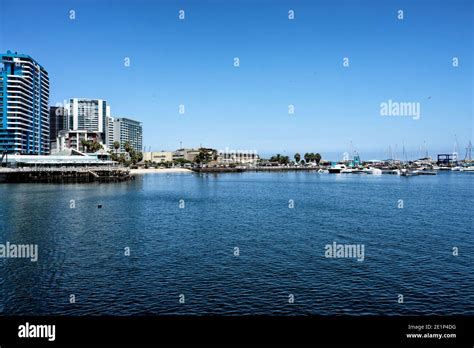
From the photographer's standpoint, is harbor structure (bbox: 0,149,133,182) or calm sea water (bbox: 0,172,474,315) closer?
calm sea water (bbox: 0,172,474,315)

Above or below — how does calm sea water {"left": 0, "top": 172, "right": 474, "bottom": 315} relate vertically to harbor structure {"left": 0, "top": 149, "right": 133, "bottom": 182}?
below

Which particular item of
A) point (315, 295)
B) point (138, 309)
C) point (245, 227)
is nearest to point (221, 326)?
point (138, 309)

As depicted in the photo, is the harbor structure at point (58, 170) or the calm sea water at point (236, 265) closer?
the calm sea water at point (236, 265)

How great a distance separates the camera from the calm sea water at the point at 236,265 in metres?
25.0

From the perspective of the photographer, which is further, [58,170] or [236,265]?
[58,170]

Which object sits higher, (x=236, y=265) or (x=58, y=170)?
(x=58, y=170)

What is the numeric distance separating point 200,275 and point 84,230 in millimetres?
24167

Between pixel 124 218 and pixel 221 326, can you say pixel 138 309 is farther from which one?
pixel 124 218

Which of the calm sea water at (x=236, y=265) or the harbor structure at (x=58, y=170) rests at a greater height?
the harbor structure at (x=58, y=170)

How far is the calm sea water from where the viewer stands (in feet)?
82.1

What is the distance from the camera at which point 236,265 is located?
3362cm

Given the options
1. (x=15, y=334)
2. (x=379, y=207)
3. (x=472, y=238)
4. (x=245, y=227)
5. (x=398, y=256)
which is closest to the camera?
(x=15, y=334)

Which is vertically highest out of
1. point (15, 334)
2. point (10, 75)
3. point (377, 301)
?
point (10, 75)

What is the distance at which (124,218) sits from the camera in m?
60.1
